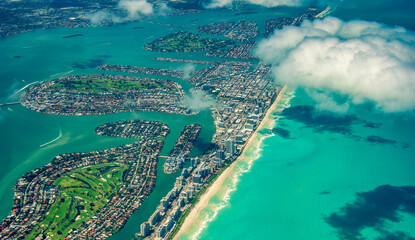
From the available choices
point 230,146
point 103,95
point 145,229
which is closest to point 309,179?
point 230,146

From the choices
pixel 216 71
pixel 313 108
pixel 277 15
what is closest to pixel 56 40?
pixel 216 71

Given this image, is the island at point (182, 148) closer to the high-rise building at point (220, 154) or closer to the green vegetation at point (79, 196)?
the high-rise building at point (220, 154)

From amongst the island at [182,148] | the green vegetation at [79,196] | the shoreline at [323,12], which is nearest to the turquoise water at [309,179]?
the island at [182,148]

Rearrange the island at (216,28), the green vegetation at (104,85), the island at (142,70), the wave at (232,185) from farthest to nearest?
the island at (216,28), the island at (142,70), the green vegetation at (104,85), the wave at (232,185)

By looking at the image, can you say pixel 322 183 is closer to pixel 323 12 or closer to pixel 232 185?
pixel 232 185

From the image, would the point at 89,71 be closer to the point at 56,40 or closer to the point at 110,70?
the point at 110,70

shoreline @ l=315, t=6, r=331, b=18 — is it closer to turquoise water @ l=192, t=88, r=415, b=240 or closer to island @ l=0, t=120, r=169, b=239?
turquoise water @ l=192, t=88, r=415, b=240
